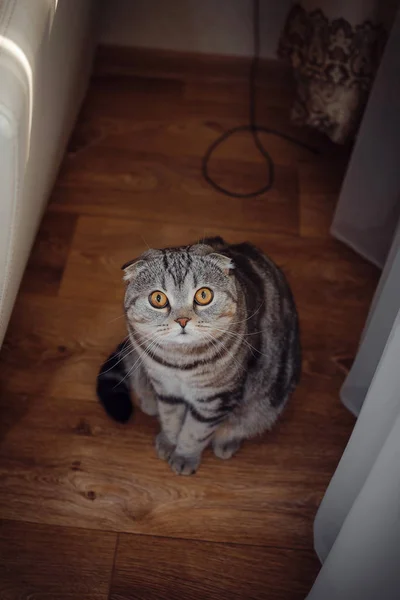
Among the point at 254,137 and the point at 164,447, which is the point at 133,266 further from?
the point at 254,137

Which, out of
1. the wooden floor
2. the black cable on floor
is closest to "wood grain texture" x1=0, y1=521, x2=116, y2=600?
the wooden floor

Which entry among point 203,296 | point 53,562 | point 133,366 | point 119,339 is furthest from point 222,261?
point 53,562

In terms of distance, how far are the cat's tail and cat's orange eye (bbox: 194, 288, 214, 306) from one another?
0.36 metres

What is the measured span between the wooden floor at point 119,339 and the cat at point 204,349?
0.10 metres

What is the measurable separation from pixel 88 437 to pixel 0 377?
0.84 ft

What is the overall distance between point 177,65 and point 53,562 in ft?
5.08

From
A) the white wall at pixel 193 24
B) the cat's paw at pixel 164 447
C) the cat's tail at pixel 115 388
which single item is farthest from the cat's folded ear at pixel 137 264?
the white wall at pixel 193 24

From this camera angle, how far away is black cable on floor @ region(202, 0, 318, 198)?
1.84 meters

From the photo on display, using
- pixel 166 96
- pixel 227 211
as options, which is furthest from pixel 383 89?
pixel 166 96

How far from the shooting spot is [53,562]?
48.6 inches

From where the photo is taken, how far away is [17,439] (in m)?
1.38

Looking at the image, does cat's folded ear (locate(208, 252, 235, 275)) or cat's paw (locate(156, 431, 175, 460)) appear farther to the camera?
cat's paw (locate(156, 431, 175, 460))

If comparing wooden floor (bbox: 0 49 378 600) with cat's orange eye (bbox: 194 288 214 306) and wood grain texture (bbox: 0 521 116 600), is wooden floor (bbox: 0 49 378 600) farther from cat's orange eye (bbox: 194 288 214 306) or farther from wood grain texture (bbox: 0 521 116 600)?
cat's orange eye (bbox: 194 288 214 306)

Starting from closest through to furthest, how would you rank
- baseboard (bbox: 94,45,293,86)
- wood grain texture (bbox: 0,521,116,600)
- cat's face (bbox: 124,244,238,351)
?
1. cat's face (bbox: 124,244,238,351)
2. wood grain texture (bbox: 0,521,116,600)
3. baseboard (bbox: 94,45,293,86)
